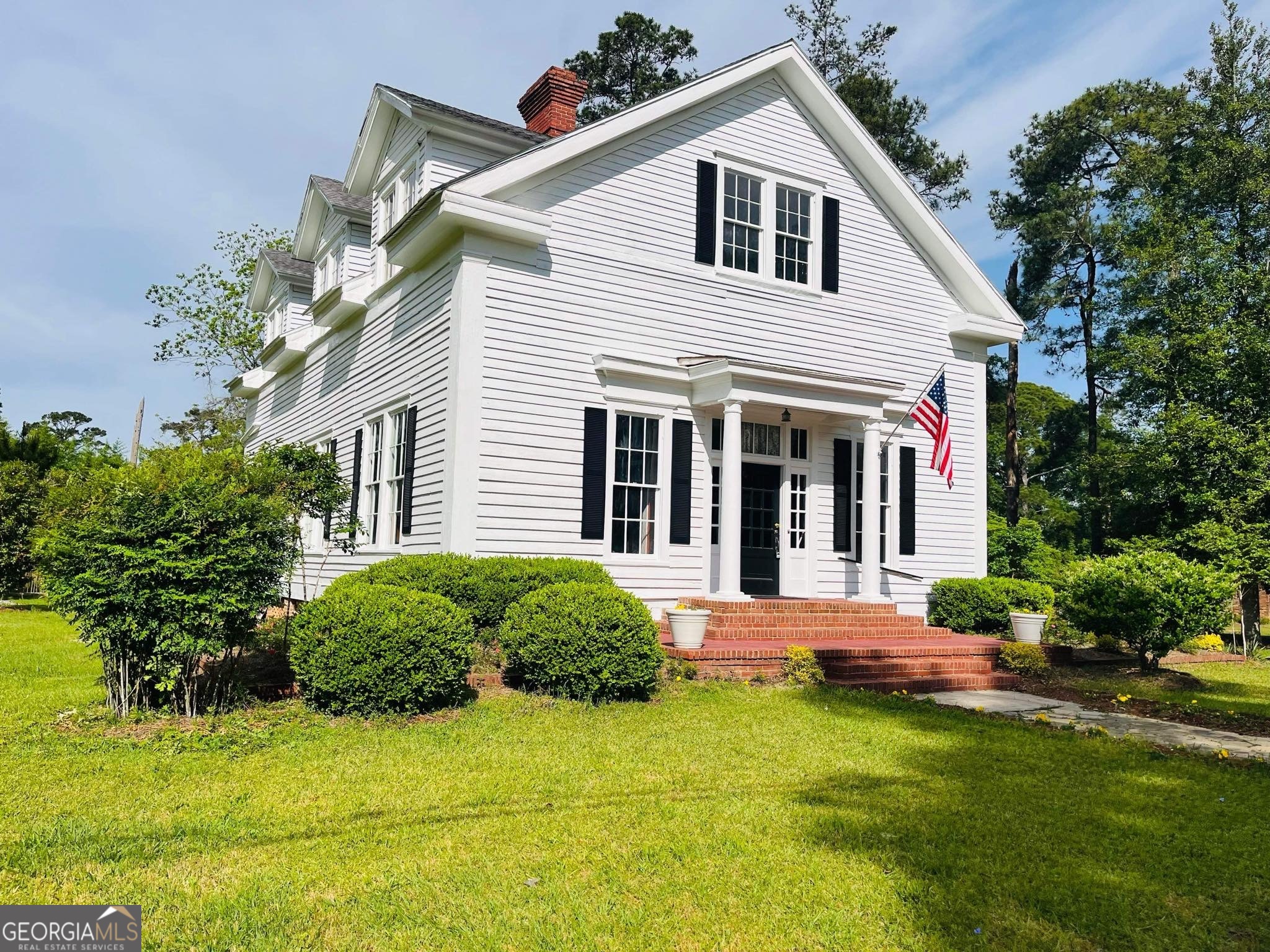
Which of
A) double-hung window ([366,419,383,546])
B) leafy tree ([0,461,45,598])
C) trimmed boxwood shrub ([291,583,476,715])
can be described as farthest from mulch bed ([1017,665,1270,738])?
leafy tree ([0,461,45,598])

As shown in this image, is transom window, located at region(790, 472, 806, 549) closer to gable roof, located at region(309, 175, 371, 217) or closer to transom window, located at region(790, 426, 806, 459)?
transom window, located at region(790, 426, 806, 459)

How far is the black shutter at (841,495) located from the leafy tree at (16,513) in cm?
1720

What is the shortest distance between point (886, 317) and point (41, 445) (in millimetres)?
20463

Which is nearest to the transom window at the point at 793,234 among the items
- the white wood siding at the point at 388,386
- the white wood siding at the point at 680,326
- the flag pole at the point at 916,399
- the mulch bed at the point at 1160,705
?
the white wood siding at the point at 680,326

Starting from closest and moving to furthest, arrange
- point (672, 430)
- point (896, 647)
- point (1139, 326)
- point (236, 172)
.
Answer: point (896, 647) → point (672, 430) → point (236, 172) → point (1139, 326)

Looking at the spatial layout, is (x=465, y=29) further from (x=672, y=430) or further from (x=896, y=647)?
(x=896, y=647)

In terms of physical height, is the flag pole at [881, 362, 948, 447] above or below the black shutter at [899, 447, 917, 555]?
above

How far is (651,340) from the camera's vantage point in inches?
473

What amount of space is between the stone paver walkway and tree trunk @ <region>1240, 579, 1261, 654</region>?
9228mm

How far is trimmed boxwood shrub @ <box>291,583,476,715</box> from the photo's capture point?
24.0ft

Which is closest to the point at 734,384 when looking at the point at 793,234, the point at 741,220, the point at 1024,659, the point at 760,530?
the point at 760,530

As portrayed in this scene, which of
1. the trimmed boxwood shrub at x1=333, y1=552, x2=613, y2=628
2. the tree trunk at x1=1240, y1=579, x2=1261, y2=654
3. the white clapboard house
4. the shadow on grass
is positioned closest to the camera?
the shadow on grass

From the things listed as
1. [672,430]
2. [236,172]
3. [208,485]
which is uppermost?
[236,172]

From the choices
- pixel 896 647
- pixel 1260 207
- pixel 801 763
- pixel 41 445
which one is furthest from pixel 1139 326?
pixel 41 445
